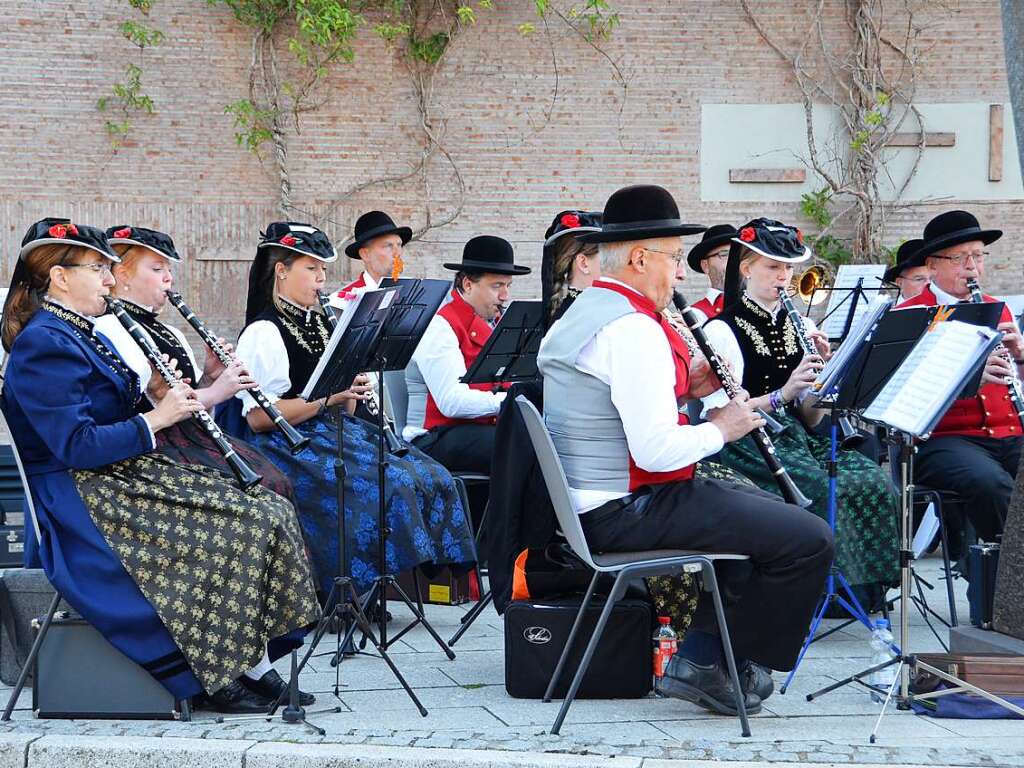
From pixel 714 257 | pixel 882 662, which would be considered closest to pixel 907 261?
pixel 714 257

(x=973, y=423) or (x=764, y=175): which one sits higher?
(x=764, y=175)

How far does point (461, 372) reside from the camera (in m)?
6.70

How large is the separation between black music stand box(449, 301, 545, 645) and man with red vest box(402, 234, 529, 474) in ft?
1.98

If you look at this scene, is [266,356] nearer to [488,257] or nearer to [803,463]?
[488,257]

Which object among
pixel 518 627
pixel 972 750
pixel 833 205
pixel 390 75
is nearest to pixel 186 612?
pixel 518 627

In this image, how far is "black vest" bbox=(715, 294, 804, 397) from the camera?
5945mm

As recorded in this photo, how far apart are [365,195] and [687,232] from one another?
250 inches

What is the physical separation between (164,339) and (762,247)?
2611 mm

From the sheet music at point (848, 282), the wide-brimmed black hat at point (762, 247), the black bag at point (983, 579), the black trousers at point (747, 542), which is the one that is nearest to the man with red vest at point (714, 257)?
the sheet music at point (848, 282)

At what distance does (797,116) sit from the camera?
10430mm

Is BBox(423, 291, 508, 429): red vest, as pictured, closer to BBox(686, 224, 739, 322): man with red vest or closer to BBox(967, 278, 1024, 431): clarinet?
BBox(686, 224, 739, 322): man with red vest

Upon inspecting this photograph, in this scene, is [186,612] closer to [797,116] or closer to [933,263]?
[933,263]

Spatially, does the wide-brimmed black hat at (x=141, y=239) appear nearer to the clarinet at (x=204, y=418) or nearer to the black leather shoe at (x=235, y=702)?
the clarinet at (x=204, y=418)

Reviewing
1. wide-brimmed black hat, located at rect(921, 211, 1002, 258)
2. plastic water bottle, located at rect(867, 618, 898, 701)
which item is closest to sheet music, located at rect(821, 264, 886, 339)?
wide-brimmed black hat, located at rect(921, 211, 1002, 258)
